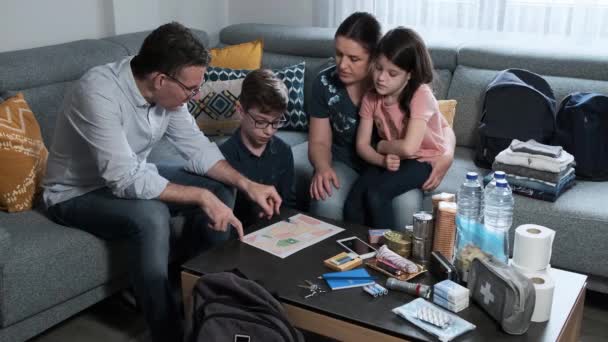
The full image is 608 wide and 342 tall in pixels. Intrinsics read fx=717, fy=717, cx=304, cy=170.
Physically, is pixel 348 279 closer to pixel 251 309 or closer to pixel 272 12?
pixel 251 309

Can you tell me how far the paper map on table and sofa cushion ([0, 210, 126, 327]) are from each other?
523 mm

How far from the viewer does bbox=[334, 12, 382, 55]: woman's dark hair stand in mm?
2457

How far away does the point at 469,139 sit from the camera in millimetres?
3121

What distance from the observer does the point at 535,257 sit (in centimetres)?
177

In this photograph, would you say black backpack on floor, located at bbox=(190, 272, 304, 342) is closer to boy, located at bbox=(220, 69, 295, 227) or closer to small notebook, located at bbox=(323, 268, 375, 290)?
small notebook, located at bbox=(323, 268, 375, 290)

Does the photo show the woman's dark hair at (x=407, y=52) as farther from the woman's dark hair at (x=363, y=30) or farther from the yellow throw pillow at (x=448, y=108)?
the yellow throw pillow at (x=448, y=108)

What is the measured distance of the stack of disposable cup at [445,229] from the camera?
6.48ft

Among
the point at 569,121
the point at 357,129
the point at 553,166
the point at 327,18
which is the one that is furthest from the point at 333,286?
the point at 327,18

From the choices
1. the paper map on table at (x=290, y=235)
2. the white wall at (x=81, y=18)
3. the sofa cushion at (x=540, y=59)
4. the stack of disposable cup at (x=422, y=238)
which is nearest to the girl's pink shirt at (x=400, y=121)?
the paper map on table at (x=290, y=235)

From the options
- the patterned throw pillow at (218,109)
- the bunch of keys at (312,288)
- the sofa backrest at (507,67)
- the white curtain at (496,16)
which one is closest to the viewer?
the bunch of keys at (312,288)

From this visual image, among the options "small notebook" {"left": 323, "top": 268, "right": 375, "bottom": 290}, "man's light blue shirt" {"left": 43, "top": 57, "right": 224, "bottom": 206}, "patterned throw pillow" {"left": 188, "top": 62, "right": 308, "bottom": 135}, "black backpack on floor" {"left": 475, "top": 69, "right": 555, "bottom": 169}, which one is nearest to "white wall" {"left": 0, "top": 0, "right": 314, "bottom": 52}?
"patterned throw pillow" {"left": 188, "top": 62, "right": 308, "bottom": 135}

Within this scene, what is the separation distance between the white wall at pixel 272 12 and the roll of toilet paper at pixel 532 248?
2.49 m

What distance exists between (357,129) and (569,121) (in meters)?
0.85

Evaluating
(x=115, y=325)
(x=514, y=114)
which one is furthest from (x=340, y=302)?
(x=514, y=114)
